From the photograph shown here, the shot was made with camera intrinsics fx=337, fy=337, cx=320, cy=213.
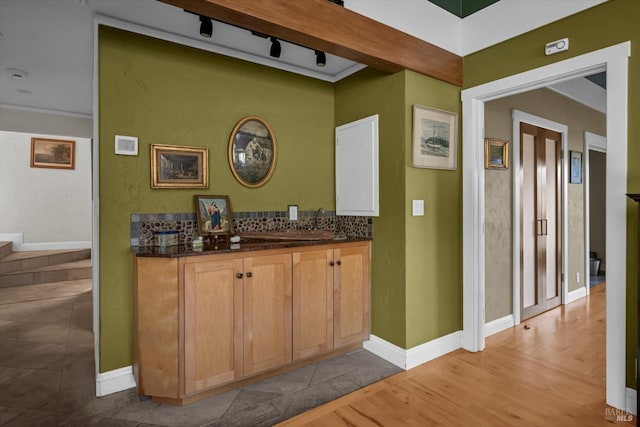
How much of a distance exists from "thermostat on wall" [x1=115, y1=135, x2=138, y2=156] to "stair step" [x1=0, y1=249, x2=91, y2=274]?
15.6 ft

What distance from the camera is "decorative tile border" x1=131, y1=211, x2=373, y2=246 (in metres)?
2.44

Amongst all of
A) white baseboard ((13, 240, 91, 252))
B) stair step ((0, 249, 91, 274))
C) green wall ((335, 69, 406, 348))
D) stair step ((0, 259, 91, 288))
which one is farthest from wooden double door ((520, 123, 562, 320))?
white baseboard ((13, 240, 91, 252))

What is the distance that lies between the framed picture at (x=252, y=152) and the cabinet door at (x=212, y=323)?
89 cm

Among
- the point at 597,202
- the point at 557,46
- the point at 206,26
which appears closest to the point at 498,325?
the point at 557,46

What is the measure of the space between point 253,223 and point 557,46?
2610mm

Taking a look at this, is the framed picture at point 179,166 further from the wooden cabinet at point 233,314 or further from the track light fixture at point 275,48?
the track light fixture at point 275,48

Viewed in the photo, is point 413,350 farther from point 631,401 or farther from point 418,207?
point 631,401

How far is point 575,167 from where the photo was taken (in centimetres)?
451

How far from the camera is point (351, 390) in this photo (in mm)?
2373

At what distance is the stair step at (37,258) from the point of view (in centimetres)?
535

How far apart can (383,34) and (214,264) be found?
2.05 m

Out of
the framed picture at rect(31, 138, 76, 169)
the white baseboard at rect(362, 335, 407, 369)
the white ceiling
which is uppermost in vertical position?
the white ceiling

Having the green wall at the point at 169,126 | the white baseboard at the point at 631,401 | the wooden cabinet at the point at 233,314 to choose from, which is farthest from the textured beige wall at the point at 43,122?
the white baseboard at the point at 631,401

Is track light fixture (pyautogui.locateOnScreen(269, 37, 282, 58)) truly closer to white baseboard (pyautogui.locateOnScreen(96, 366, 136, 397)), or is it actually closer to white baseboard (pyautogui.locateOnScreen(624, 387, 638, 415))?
white baseboard (pyautogui.locateOnScreen(96, 366, 136, 397))
